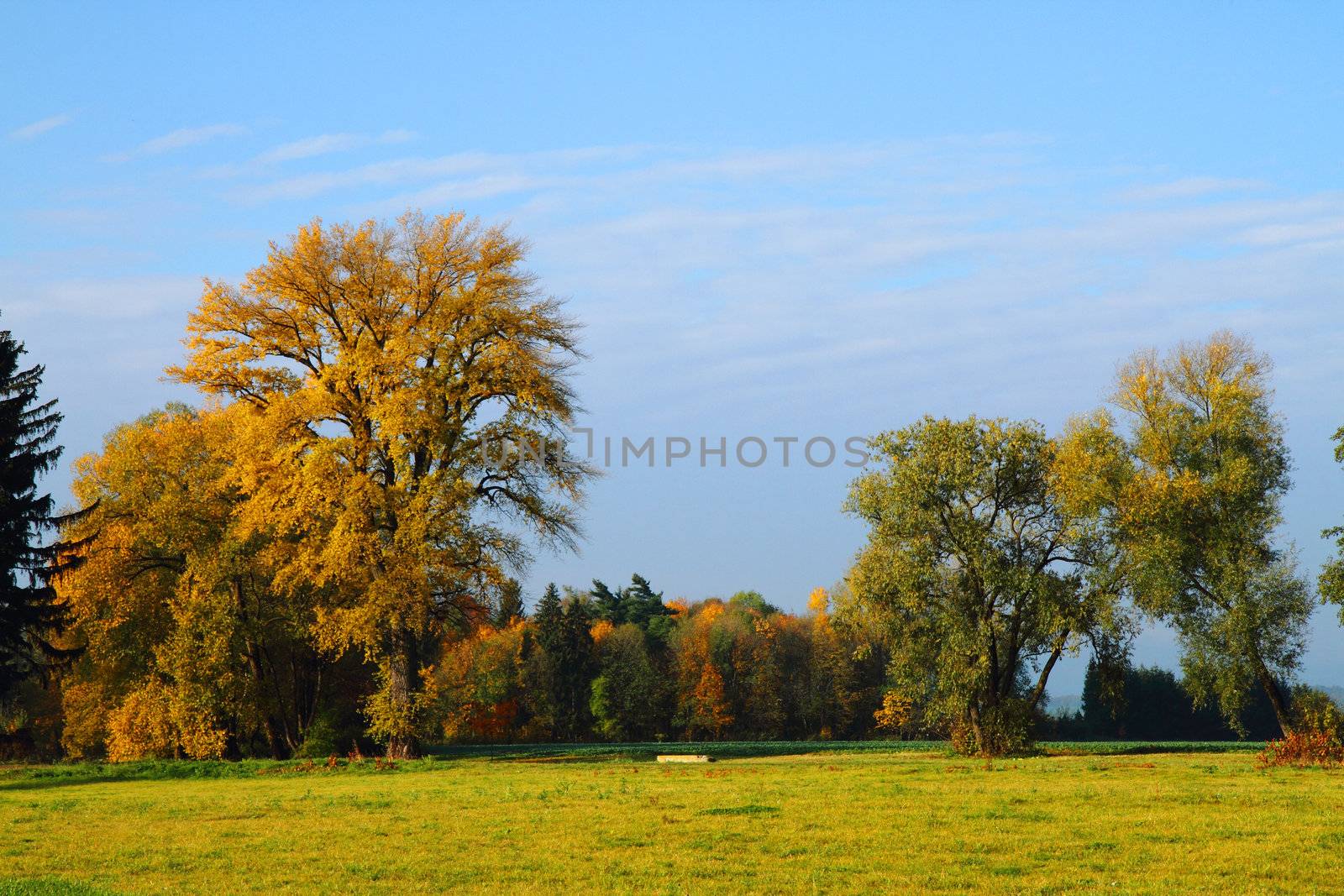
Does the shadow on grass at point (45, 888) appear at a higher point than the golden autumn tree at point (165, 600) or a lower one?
lower

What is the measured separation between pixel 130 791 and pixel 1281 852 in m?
26.3

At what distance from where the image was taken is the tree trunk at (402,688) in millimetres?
37250

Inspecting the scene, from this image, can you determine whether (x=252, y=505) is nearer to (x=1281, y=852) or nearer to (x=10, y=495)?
(x=10, y=495)

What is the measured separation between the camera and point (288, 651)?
163 ft

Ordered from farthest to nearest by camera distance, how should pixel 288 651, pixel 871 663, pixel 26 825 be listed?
1. pixel 871 663
2. pixel 288 651
3. pixel 26 825

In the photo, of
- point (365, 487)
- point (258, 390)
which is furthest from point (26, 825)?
point (258, 390)

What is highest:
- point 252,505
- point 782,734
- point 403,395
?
point 403,395

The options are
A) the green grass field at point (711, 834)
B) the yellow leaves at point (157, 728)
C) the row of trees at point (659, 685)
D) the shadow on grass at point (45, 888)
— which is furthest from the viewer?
the row of trees at point (659, 685)

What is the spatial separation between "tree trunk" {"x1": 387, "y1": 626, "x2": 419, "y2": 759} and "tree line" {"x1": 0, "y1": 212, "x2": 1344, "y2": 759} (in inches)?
4.4

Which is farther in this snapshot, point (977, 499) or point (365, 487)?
point (977, 499)

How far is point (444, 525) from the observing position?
3625cm

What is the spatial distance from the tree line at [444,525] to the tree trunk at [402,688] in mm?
112

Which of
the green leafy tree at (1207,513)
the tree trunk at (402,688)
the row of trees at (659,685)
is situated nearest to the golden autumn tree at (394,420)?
the tree trunk at (402,688)

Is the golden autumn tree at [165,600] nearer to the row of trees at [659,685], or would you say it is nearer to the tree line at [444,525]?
the tree line at [444,525]
